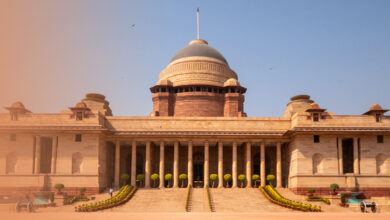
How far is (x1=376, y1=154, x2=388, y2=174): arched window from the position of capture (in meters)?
44.6

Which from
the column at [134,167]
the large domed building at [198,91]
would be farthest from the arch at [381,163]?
the column at [134,167]

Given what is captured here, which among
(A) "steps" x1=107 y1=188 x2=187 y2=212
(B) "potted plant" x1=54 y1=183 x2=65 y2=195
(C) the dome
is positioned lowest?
(A) "steps" x1=107 y1=188 x2=187 y2=212

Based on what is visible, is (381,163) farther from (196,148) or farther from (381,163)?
(196,148)

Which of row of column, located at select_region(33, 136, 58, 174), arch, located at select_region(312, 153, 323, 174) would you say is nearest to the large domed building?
arch, located at select_region(312, 153, 323, 174)

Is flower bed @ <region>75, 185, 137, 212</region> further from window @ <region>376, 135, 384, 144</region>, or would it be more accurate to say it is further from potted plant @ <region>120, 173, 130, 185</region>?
window @ <region>376, 135, 384, 144</region>

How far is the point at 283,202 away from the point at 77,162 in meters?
22.5

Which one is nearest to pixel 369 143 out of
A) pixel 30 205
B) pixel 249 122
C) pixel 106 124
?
pixel 249 122

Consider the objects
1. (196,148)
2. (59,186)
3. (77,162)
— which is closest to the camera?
(59,186)

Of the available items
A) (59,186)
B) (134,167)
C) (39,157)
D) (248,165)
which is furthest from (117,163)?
(248,165)

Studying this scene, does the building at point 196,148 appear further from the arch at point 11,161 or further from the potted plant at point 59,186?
the potted plant at point 59,186

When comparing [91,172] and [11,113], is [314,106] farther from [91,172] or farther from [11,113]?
[11,113]

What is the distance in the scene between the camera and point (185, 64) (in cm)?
6438

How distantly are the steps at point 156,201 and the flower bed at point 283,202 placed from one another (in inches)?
331

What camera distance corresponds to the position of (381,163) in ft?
148
